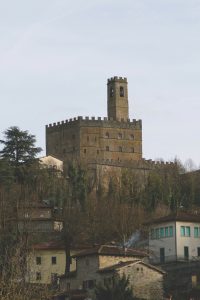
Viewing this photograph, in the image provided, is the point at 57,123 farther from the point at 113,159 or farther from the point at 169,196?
the point at 169,196

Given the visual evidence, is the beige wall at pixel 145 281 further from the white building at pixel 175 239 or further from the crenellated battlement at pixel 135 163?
the crenellated battlement at pixel 135 163

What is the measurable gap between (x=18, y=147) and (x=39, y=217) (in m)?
12.5

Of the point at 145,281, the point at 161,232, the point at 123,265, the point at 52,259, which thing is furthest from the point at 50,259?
the point at 145,281

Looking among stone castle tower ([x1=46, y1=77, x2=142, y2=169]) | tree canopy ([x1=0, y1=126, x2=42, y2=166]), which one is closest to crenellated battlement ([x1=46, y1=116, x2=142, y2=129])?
stone castle tower ([x1=46, y1=77, x2=142, y2=169])

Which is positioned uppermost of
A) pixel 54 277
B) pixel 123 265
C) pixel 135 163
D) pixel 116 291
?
pixel 135 163

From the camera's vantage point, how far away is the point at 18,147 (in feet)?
326

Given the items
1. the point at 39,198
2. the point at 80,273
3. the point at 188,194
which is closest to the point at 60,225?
the point at 39,198

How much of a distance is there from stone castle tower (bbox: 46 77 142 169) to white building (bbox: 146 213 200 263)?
51.6 m

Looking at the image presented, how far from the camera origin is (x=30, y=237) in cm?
7650

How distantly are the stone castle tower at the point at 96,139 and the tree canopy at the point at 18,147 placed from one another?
35.3 m

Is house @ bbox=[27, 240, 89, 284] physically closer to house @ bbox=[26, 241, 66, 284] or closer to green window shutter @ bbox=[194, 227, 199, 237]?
house @ bbox=[26, 241, 66, 284]

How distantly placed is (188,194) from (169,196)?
222 inches

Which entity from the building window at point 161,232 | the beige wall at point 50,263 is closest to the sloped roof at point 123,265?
→ the beige wall at point 50,263

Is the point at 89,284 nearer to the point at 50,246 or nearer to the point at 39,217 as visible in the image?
the point at 50,246
